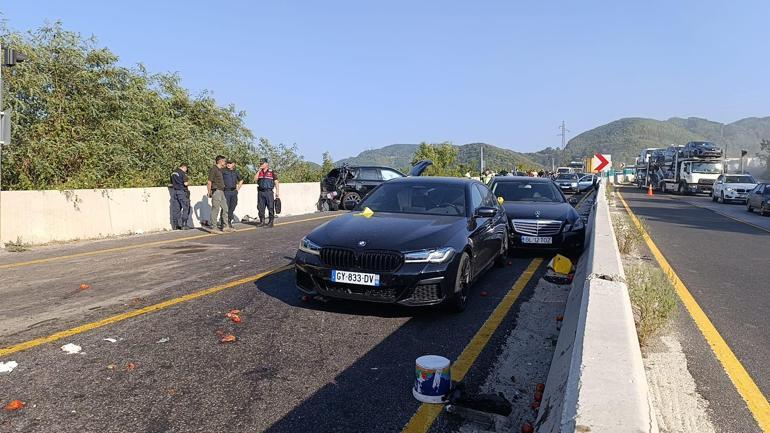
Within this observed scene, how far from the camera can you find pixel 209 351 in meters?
4.22

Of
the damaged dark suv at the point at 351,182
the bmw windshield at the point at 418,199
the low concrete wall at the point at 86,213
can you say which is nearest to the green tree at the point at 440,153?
the damaged dark suv at the point at 351,182

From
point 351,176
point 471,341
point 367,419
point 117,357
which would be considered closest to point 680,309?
point 471,341

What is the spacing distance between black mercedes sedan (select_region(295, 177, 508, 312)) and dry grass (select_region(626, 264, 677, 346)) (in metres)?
1.65

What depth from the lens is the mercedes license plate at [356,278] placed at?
4910 mm

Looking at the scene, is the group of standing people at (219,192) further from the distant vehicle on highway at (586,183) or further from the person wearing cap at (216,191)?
the distant vehicle on highway at (586,183)

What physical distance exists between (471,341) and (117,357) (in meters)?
2.90

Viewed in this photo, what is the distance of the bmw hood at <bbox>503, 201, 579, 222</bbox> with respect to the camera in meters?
9.23


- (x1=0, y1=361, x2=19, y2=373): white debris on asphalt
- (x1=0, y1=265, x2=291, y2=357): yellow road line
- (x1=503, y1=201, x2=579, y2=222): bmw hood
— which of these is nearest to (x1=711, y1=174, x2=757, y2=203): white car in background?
(x1=503, y1=201, x2=579, y2=222): bmw hood

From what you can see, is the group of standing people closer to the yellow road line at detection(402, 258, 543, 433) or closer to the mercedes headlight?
the mercedes headlight

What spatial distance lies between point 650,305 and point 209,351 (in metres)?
3.83

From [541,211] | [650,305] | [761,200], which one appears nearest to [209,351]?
[650,305]

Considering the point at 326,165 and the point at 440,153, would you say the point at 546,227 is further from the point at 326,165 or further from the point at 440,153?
the point at 440,153

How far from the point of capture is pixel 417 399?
3393mm

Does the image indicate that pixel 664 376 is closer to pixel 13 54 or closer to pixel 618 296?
pixel 618 296
